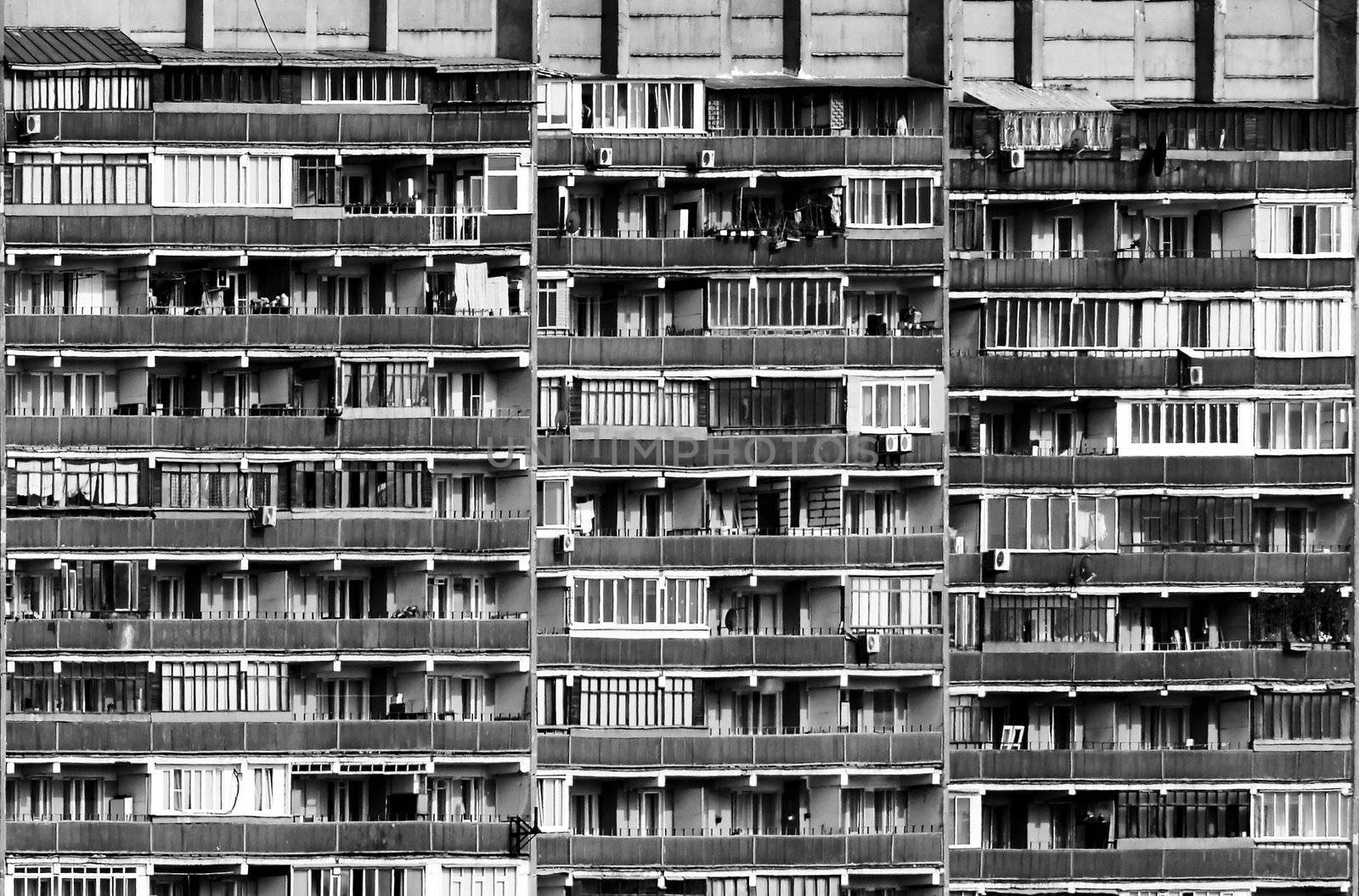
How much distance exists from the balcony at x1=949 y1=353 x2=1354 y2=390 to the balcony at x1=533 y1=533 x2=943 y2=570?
414cm

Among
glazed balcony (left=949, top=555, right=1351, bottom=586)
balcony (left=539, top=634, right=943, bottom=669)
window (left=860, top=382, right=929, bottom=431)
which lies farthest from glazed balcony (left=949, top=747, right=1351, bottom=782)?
A: window (left=860, top=382, right=929, bottom=431)

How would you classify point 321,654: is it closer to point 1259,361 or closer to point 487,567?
point 487,567

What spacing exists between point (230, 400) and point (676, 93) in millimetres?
12129

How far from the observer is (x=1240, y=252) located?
8469 cm

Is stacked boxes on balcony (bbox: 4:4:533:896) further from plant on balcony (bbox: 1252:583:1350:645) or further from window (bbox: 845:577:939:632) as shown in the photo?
plant on balcony (bbox: 1252:583:1350:645)

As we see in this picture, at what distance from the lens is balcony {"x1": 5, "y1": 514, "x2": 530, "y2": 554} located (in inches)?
3182

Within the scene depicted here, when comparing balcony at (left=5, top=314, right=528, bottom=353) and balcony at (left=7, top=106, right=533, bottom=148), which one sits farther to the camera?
balcony at (left=7, top=106, right=533, bottom=148)

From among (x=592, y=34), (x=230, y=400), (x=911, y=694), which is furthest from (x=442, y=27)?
(x=911, y=694)

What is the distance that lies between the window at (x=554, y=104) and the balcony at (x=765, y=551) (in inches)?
365

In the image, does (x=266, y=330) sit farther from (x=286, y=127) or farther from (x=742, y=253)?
(x=742, y=253)

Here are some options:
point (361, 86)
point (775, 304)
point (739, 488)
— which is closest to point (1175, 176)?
point (775, 304)

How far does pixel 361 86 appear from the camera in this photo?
271 feet

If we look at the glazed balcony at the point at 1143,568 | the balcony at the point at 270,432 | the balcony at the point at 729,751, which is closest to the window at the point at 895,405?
the glazed balcony at the point at 1143,568

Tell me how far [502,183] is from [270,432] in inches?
295
